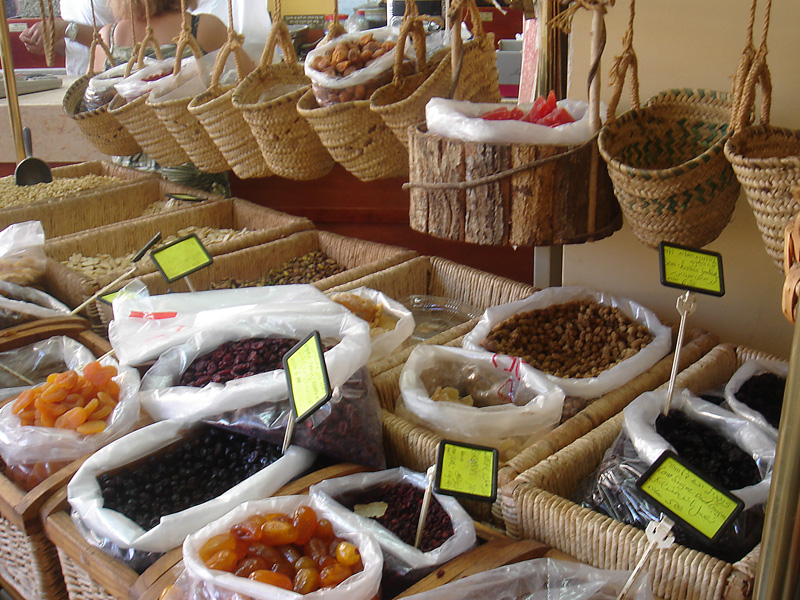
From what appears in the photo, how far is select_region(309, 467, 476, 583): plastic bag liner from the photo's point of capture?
1.03 m

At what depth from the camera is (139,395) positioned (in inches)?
55.6

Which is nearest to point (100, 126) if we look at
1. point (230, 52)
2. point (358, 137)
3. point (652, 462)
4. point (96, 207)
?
point (96, 207)

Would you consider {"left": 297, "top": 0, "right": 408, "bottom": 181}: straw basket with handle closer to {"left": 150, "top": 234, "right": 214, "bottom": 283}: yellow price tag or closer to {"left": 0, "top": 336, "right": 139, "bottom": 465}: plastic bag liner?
Result: {"left": 150, "top": 234, "right": 214, "bottom": 283}: yellow price tag

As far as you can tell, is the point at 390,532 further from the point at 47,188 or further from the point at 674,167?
the point at 47,188

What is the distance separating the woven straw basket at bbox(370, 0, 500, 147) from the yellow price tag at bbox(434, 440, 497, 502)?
2.50 ft

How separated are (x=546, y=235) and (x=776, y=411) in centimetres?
51

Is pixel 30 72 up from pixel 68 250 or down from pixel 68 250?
up

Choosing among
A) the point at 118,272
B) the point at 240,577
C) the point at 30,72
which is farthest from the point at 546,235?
the point at 30,72

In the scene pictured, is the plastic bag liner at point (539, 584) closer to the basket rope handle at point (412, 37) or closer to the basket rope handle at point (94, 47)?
the basket rope handle at point (412, 37)

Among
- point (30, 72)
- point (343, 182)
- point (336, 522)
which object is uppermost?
point (30, 72)

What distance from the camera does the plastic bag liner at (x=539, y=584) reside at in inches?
38.5

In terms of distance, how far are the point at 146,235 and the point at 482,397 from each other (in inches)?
55.3

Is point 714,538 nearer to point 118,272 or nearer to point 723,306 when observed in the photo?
point 723,306

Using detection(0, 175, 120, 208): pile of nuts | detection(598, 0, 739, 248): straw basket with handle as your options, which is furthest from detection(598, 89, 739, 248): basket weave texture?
detection(0, 175, 120, 208): pile of nuts
